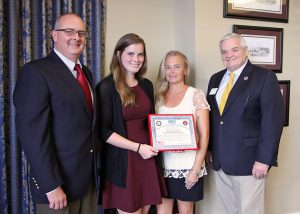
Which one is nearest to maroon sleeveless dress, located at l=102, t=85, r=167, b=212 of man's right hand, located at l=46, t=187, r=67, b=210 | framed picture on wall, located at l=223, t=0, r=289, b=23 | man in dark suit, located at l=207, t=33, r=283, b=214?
man's right hand, located at l=46, t=187, r=67, b=210

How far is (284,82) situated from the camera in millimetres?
2705

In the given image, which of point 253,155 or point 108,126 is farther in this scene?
point 253,155

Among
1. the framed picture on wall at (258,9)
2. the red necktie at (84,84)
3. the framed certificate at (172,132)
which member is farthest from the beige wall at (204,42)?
the red necktie at (84,84)

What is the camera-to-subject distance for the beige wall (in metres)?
2.48

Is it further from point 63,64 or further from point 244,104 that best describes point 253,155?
point 63,64

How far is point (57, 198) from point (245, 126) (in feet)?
4.06

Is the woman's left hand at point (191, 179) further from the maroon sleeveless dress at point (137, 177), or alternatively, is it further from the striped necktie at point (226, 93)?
the striped necktie at point (226, 93)

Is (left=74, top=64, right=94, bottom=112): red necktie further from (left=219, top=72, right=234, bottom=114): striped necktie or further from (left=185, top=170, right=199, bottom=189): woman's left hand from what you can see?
(left=219, top=72, right=234, bottom=114): striped necktie

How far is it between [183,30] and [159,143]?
1244 millimetres

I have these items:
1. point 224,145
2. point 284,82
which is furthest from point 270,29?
point 224,145

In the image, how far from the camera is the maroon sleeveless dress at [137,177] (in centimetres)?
180

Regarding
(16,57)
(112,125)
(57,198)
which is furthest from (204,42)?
(57,198)

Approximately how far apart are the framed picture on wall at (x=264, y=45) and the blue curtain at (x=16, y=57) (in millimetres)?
1525

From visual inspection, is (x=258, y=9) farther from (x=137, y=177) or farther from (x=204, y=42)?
(x=137, y=177)
